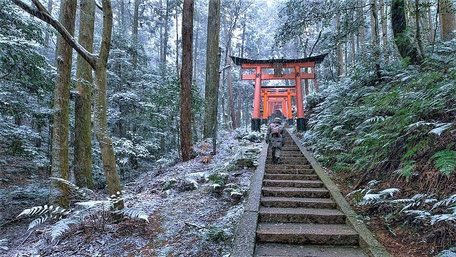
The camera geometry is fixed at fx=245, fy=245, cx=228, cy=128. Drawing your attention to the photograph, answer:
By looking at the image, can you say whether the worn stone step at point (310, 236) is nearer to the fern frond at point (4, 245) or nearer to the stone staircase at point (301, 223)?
the stone staircase at point (301, 223)

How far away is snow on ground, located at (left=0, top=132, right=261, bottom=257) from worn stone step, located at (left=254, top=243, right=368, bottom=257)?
512 mm

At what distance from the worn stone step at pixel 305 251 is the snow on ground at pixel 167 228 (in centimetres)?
51

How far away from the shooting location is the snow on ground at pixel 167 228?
3.54 metres

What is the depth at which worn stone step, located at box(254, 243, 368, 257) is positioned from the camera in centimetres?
338

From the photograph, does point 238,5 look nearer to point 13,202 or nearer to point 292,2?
point 292,2

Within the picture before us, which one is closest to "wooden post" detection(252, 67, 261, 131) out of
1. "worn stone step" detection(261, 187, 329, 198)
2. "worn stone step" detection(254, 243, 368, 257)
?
"worn stone step" detection(261, 187, 329, 198)

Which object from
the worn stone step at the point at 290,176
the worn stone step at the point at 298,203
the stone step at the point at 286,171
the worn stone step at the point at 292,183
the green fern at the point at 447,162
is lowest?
the worn stone step at the point at 298,203

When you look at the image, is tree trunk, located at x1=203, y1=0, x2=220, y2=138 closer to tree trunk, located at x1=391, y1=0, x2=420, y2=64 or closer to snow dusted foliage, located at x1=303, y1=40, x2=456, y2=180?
snow dusted foliage, located at x1=303, y1=40, x2=456, y2=180

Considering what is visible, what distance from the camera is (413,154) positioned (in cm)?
407

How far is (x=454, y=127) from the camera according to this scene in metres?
3.85

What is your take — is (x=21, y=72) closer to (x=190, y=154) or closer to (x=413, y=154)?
(x=190, y=154)

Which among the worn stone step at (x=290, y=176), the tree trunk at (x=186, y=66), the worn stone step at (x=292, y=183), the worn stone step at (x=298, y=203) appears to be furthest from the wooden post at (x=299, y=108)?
the worn stone step at (x=298, y=203)

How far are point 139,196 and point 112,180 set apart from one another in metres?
1.67

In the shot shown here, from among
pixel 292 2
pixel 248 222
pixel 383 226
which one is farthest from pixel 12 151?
pixel 292 2
